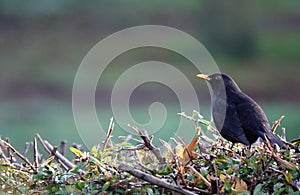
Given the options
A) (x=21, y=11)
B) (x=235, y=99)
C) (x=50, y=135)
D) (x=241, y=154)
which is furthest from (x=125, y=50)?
(x=241, y=154)

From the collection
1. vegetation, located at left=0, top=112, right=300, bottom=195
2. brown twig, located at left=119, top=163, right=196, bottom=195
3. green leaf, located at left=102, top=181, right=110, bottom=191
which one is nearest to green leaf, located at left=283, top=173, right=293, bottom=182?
vegetation, located at left=0, top=112, right=300, bottom=195

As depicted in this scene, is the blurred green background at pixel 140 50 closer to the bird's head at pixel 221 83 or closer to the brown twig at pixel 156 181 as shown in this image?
the bird's head at pixel 221 83

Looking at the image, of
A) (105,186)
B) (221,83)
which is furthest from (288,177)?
(221,83)

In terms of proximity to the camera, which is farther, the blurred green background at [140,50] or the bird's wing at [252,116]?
the blurred green background at [140,50]

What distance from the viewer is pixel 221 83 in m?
4.84

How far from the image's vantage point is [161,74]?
624 inches

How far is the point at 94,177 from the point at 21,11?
20135 mm

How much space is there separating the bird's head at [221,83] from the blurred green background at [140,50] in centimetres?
778

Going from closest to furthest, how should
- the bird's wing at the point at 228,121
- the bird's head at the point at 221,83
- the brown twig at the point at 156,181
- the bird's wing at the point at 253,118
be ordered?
the brown twig at the point at 156,181, the bird's wing at the point at 228,121, the bird's wing at the point at 253,118, the bird's head at the point at 221,83

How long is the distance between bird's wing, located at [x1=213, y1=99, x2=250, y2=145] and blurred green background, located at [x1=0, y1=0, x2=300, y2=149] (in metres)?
8.33

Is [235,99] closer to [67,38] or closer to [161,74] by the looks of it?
[161,74]

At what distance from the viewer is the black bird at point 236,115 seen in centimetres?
391

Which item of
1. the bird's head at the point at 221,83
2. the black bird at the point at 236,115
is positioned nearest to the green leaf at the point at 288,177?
the black bird at the point at 236,115

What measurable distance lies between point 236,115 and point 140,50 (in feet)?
49.5
